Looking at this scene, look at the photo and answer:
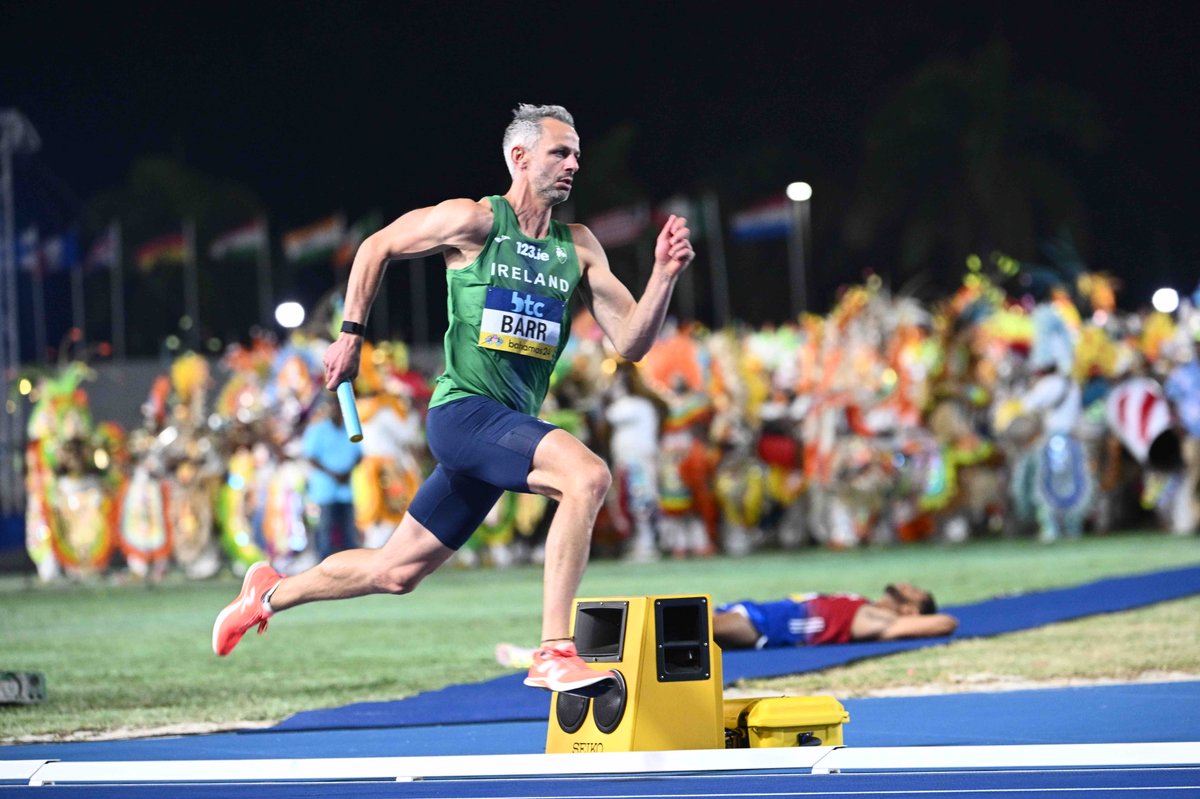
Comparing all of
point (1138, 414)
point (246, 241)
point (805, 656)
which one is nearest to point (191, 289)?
point (246, 241)

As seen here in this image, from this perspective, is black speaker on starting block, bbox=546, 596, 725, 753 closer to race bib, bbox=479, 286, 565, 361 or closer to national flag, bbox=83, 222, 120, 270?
race bib, bbox=479, 286, 565, 361

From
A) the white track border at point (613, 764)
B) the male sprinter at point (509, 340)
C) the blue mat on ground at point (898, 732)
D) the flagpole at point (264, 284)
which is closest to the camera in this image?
the white track border at point (613, 764)

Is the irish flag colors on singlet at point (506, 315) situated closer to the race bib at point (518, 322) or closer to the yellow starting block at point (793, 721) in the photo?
the race bib at point (518, 322)

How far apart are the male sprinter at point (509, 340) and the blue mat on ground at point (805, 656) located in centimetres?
138

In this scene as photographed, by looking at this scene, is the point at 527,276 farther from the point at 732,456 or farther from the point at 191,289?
the point at 191,289

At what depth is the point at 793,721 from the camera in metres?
6.08

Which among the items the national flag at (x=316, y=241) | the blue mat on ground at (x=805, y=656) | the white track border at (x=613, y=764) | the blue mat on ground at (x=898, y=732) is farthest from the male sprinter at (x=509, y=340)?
the national flag at (x=316, y=241)

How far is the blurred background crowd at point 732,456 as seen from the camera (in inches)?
829

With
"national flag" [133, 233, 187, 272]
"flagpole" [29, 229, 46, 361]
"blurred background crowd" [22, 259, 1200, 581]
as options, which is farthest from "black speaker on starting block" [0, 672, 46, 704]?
"national flag" [133, 233, 187, 272]

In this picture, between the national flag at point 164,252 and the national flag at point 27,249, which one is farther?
the national flag at point 164,252

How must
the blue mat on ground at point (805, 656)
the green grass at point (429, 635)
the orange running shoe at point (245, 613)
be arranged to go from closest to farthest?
the orange running shoe at point (245, 613), the blue mat on ground at point (805, 656), the green grass at point (429, 635)

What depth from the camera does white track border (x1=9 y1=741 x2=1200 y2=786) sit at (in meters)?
5.46

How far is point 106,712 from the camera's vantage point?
851cm

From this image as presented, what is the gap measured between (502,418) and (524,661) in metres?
3.94
